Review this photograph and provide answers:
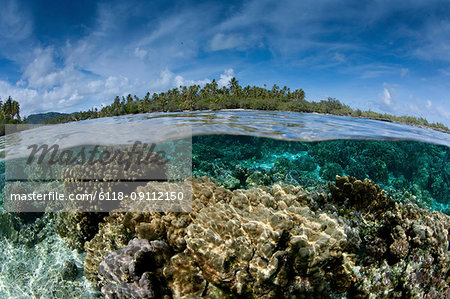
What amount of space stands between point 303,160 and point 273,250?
9.40 meters

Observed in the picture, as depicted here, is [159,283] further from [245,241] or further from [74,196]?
[74,196]

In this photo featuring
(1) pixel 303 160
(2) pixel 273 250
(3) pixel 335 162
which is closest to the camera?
(2) pixel 273 250

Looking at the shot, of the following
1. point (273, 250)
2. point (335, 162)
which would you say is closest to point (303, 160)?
point (335, 162)

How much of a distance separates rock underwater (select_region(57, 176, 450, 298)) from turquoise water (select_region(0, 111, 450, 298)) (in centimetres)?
213

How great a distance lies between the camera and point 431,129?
1495 cm

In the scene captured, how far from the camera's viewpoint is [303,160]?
11.9 meters

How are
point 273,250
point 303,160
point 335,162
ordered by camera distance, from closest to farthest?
point 273,250, point 303,160, point 335,162

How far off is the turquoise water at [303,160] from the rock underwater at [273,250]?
2.13 m

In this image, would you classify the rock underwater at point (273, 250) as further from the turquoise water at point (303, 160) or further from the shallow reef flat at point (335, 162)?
the shallow reef flat at point (335, 162)

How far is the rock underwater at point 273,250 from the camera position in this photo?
3.20 meters

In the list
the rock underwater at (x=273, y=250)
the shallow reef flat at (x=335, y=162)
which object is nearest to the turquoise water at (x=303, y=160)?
the shallow reef flat at (x=335, y=162)

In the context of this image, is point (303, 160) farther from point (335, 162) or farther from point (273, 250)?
point (273, 250)

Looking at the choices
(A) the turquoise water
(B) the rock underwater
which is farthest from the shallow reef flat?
(B) the rock underwater

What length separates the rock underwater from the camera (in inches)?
126
